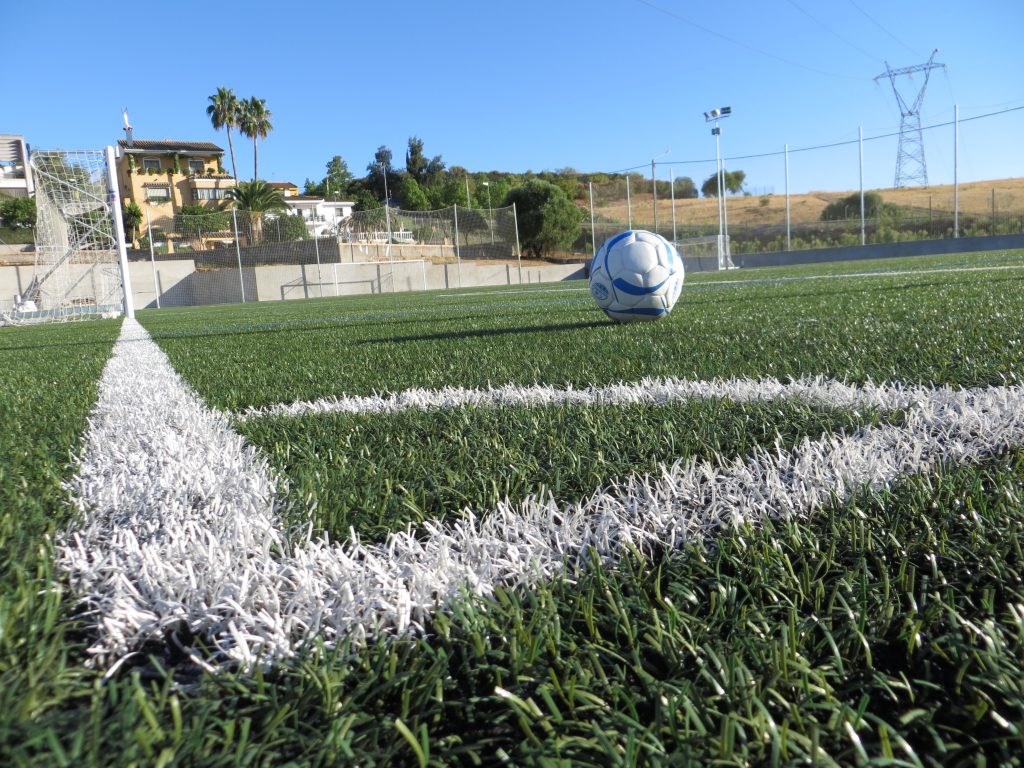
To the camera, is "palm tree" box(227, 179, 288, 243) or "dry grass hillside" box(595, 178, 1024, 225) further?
"palm tree" box(227, 179, 288, 243)

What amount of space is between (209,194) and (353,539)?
64.5 m

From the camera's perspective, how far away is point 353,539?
1.08 metres

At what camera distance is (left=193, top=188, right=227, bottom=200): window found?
5775 centimetres

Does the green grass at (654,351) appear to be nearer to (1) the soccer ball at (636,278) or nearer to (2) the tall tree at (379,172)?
(1) the soccer ball at (636,278)

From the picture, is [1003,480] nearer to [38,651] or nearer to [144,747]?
[144,747]

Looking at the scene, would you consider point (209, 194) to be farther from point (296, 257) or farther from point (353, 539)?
point (353, 539)

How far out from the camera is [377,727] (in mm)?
673

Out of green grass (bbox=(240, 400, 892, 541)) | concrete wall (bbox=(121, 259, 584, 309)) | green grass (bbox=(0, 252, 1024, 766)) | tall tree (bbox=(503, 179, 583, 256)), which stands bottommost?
green grass (bbox=(0, 252, 1024, 766))

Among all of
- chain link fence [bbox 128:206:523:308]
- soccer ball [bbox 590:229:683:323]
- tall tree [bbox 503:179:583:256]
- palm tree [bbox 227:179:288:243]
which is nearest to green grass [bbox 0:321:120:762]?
soccer ball [bbox 590:229:683:323]

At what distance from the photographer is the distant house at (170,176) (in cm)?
5450

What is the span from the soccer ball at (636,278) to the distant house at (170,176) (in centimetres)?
5508

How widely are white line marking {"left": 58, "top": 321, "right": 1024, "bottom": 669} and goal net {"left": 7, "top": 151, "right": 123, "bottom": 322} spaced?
1721 cm

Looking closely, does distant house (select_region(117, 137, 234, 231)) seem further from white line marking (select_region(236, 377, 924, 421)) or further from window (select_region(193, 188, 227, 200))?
white line marking (select_region(236, 377, 924, 421))

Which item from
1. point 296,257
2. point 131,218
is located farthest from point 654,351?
point 131,218
